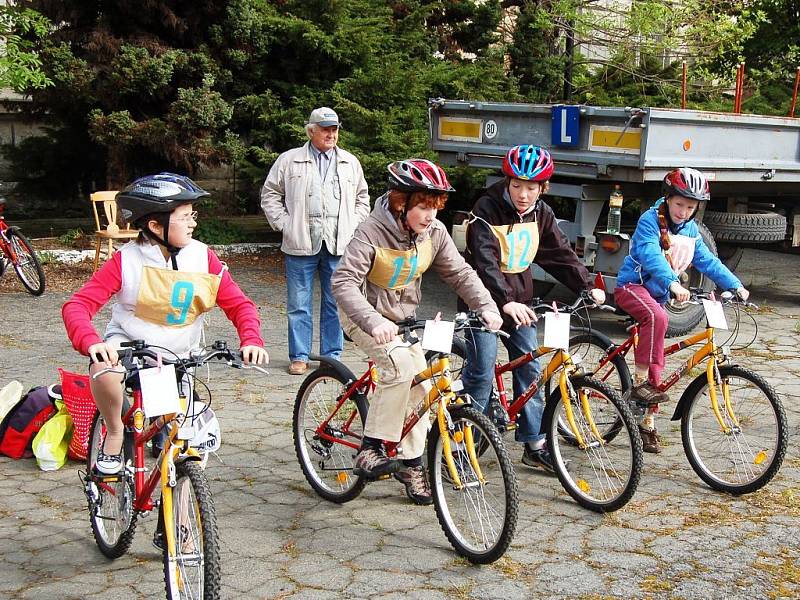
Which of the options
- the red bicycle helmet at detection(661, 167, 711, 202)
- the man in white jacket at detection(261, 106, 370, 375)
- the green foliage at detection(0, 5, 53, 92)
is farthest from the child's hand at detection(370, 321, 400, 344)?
the green foliage at detection(0, 5, 53, 92)

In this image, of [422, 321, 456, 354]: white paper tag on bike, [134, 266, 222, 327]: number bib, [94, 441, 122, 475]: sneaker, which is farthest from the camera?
[422, 321, 456, 354]: white paper tag on bike

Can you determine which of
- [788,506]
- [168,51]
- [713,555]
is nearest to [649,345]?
[788,506]

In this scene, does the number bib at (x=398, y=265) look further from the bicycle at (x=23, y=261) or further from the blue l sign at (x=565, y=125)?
the bicycle at (x=23, y=261)

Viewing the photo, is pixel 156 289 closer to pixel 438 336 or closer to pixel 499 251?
pixel 438 336

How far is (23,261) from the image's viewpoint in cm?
1049

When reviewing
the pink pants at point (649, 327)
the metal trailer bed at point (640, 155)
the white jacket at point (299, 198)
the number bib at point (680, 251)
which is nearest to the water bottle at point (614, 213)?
the metal trailer bed at point (640, 155)

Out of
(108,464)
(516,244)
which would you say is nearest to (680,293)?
(516,244)

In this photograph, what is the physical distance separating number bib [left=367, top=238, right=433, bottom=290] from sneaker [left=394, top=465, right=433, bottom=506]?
867mm

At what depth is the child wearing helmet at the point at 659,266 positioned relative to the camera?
5.68 meters

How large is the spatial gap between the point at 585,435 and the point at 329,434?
124cm

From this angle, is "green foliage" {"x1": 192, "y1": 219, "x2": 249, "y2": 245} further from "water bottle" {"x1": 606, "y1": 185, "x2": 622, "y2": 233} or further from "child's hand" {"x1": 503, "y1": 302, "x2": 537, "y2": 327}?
"child's hand" {"x1": 503, "y1": 302, "x2": 537, "y2": 327}

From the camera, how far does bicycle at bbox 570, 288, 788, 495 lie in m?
5.22

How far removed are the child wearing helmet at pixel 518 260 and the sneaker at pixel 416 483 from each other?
1.67ft

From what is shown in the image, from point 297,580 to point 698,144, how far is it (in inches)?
234
